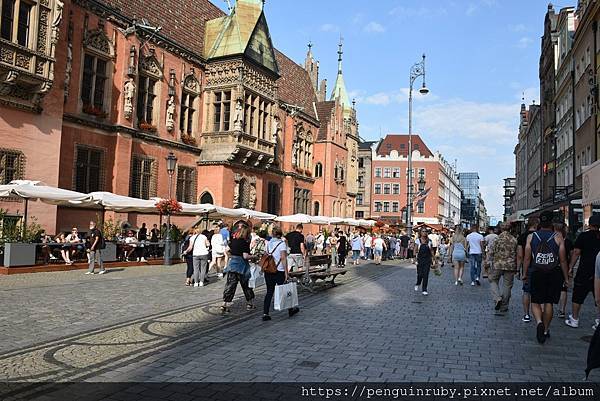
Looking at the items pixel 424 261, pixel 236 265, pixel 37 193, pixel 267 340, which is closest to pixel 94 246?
pixel 37 193

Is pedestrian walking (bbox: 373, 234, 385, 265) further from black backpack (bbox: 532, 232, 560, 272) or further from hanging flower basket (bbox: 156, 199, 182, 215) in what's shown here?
black backpack (bbox: 532, 232, 560, 272)

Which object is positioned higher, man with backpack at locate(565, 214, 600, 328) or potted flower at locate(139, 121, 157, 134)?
potted flower at locate(139, 121, 157, 134)

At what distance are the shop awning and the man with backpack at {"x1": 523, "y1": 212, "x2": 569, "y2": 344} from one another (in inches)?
195

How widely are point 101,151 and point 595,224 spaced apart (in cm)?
2202

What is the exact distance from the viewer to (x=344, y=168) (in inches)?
2071

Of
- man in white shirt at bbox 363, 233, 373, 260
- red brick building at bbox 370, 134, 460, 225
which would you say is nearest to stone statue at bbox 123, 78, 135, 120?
man in white shirt at bbox 363, 233, 373, 260

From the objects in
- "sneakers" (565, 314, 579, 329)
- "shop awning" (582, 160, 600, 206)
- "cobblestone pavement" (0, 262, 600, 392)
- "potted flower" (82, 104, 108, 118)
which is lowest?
"cobblestone pavement" (0, 262, 600, 392)

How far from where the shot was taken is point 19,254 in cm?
1569

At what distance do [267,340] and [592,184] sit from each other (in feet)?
31.9

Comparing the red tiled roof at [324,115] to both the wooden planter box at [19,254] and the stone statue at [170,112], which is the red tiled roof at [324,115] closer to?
the stone statue at [170,112]

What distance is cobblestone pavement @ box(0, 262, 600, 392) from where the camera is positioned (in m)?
5.79

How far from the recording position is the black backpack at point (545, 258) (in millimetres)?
7730

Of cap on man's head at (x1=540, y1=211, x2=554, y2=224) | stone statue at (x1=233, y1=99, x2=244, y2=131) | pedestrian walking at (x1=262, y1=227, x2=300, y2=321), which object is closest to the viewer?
cap on man's head at (x1=540, y1=211, x2=554, y2=224)

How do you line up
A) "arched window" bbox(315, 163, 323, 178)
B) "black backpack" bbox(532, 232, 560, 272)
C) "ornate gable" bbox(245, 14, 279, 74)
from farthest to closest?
"arched window" bbox(315, 163, 323, 178)
"ornate gable" bbox(245, 14, 279, 74)
"black backpack" bbox(532, 232, 560, 272)
